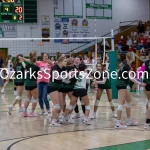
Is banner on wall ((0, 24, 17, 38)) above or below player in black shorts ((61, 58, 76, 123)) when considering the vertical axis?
above

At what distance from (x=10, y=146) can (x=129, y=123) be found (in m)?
3.36

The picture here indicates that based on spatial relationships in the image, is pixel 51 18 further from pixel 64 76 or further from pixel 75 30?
pixel 64 76

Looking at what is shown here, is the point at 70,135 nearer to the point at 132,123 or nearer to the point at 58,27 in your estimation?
the point at 132,123

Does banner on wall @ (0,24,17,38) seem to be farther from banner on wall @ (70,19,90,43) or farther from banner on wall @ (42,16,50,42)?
banner on wall @ (70,19,90,43)

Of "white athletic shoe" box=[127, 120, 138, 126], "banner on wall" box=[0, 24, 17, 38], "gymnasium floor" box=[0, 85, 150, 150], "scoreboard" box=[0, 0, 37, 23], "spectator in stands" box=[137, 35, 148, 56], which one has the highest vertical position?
"scoreboard" box=[0, 0, 37, 23]

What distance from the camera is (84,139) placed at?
7.66 meters

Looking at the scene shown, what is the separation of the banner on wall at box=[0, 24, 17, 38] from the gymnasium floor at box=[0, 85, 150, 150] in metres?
16.4

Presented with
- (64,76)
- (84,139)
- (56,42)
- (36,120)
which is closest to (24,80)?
(36,120)

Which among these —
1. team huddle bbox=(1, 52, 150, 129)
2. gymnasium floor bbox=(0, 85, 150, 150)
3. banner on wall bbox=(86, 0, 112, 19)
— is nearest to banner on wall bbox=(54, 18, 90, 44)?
banner on wall bbox=(86, 0, 112, 19)

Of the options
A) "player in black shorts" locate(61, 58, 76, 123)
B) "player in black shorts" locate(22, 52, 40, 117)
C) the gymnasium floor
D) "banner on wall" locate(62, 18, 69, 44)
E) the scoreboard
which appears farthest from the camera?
"banner on wall" locate(62, 18, 69, 44)

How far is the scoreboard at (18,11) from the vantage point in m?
24.2

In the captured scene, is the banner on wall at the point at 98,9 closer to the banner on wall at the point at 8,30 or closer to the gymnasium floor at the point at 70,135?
the banner on wall at the point at 8,30

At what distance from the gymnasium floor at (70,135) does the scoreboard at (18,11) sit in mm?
14998

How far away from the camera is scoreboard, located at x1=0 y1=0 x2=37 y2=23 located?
24202mm
